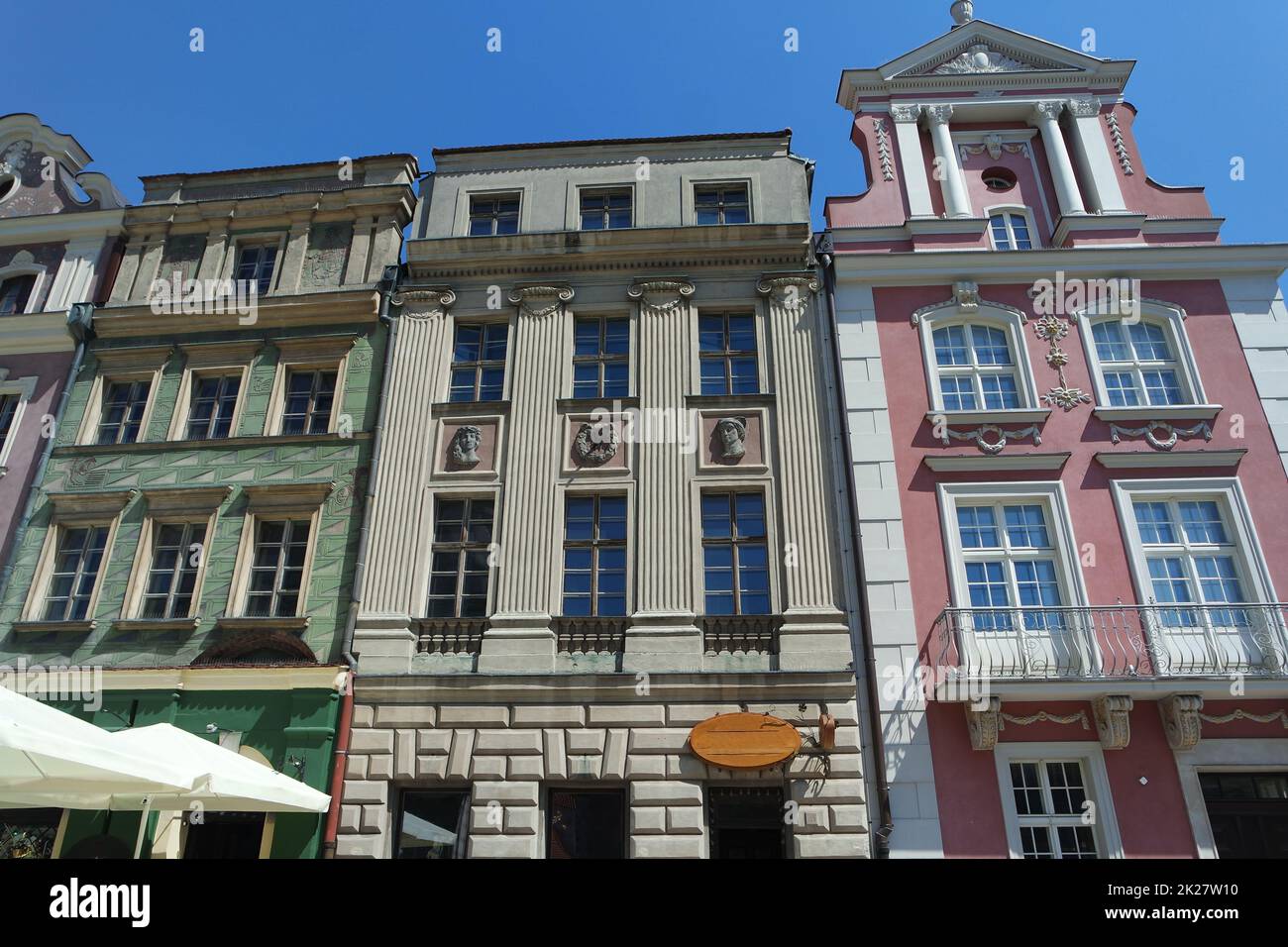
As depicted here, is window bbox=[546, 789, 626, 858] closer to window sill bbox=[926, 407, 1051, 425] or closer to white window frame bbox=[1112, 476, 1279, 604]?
window sill bbox=[926, 407, 1051, 425]

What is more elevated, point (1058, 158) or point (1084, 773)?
point (1058, 158)

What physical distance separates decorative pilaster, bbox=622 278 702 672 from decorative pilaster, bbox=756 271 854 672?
1.54 meters

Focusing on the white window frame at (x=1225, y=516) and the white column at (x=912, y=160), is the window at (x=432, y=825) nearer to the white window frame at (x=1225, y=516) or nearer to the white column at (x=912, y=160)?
the white window frame at (x=1225, y=516)

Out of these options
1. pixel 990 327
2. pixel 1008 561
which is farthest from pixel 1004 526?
pixel 990 327

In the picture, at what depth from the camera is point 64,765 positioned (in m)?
7.57

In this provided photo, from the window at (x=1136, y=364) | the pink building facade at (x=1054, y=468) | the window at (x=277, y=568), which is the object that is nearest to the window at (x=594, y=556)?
the pink building facade at (x=1054, y=468)

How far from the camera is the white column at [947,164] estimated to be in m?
17.1

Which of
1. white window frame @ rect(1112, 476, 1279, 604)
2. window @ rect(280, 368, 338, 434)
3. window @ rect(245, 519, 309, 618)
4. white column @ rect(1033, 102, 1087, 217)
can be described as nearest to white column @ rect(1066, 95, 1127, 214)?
white column @ rect(1033, 102, 1087, 217)

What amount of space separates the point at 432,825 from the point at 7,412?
12.7m

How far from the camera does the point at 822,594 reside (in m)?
13.7

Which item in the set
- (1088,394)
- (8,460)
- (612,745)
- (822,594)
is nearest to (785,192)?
(1088,394)

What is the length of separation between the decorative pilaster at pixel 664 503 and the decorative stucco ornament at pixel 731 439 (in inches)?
23.2

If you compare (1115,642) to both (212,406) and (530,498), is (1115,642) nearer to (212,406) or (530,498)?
(530,498)
